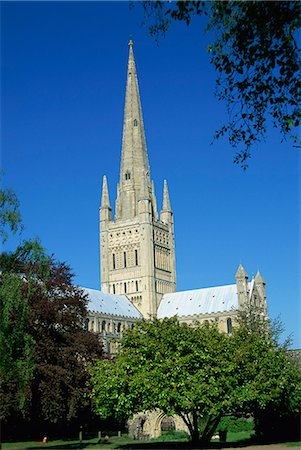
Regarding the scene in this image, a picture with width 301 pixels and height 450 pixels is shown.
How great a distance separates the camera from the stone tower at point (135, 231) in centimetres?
9575

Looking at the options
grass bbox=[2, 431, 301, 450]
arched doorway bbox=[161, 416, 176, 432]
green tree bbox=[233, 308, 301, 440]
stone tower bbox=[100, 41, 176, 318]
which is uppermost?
stone tower bbox=[100, 41, 176, 318]

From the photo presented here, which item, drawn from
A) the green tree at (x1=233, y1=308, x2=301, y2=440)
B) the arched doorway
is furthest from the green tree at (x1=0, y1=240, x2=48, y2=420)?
the arched doorway

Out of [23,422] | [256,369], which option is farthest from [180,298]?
[256,369]

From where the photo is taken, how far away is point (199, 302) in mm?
94688

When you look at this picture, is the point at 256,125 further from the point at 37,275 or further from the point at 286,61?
the point at 37,275

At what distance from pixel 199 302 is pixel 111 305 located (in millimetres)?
13968

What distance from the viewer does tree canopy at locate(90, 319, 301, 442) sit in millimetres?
31141

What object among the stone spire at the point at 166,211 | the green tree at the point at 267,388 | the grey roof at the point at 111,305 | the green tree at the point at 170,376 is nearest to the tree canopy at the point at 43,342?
the green tree at the point at 170,376

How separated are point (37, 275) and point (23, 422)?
1373cm

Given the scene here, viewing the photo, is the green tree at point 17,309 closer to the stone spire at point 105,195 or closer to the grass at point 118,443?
the grass at point 118,443

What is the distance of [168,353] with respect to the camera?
32.6m

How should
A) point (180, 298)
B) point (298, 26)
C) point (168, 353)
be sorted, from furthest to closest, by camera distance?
point (180, 298), point (168, 353), point (298, 26)

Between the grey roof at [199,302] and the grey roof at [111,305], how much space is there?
15.3 feet

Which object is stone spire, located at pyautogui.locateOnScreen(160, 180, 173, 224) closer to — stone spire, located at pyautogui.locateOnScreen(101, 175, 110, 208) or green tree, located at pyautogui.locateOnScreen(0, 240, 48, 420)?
stone spire, located at pyautogui.locateOnScreen(101, 175, 110, 208)
